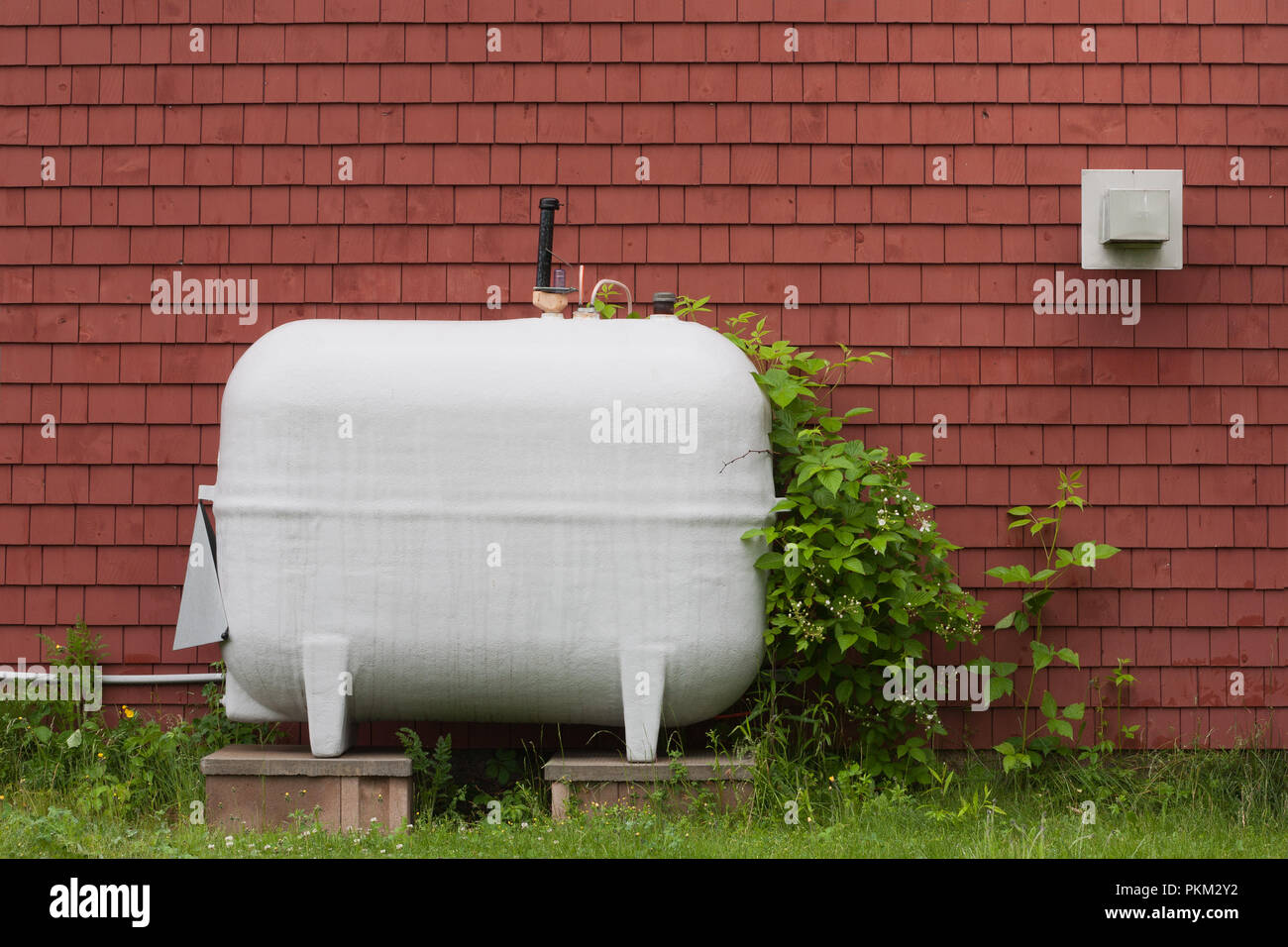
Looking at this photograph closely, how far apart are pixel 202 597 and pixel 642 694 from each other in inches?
64.1

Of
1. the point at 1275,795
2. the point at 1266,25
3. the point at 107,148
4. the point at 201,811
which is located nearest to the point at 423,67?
the point at 107,148

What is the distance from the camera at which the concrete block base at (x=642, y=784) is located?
4172 millimetres

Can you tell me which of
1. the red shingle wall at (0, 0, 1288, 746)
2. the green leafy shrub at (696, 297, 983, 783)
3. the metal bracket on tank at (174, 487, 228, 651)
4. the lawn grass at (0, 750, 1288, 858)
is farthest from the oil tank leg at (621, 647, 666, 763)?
the red shingle wall at (0, 0, 1288, 746)

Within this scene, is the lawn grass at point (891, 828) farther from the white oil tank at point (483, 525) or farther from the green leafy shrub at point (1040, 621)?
the white oil tank at point (483, 525)

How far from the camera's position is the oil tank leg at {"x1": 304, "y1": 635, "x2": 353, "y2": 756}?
416 centimetres

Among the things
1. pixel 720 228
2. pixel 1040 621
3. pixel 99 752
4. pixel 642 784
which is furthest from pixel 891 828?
pixel 99 752

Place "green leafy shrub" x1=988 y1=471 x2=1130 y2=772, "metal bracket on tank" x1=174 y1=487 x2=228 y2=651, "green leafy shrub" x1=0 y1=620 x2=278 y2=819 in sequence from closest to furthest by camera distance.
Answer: "metal bracket on tank" x1=174 y1=487 x2=228 y2=651 < "green leafy shrub" x1=0 y1=620 x2=278 y2=819 < "green leafy shrub" x1=988 y1=471 x2=1130 y2=772

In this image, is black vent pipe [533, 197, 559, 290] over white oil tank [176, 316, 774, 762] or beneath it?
over

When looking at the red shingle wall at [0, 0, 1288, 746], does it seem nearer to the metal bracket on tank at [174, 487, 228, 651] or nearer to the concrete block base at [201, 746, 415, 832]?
the metal bracket on tank at [174, 487, 228, 651]

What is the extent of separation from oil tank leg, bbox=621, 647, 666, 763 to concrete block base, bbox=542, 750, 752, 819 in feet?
0.24

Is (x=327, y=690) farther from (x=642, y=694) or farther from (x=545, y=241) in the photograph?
(x=545, y=241)

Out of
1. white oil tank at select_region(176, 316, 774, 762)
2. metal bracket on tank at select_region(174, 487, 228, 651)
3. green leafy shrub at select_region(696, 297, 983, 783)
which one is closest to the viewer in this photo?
white oil tank at select_region(176, 316, 774, 762)

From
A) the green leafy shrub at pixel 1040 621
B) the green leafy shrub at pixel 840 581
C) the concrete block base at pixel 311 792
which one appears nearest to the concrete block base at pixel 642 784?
the green leafy shrub at pixel 840 581

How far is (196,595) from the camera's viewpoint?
433cm
